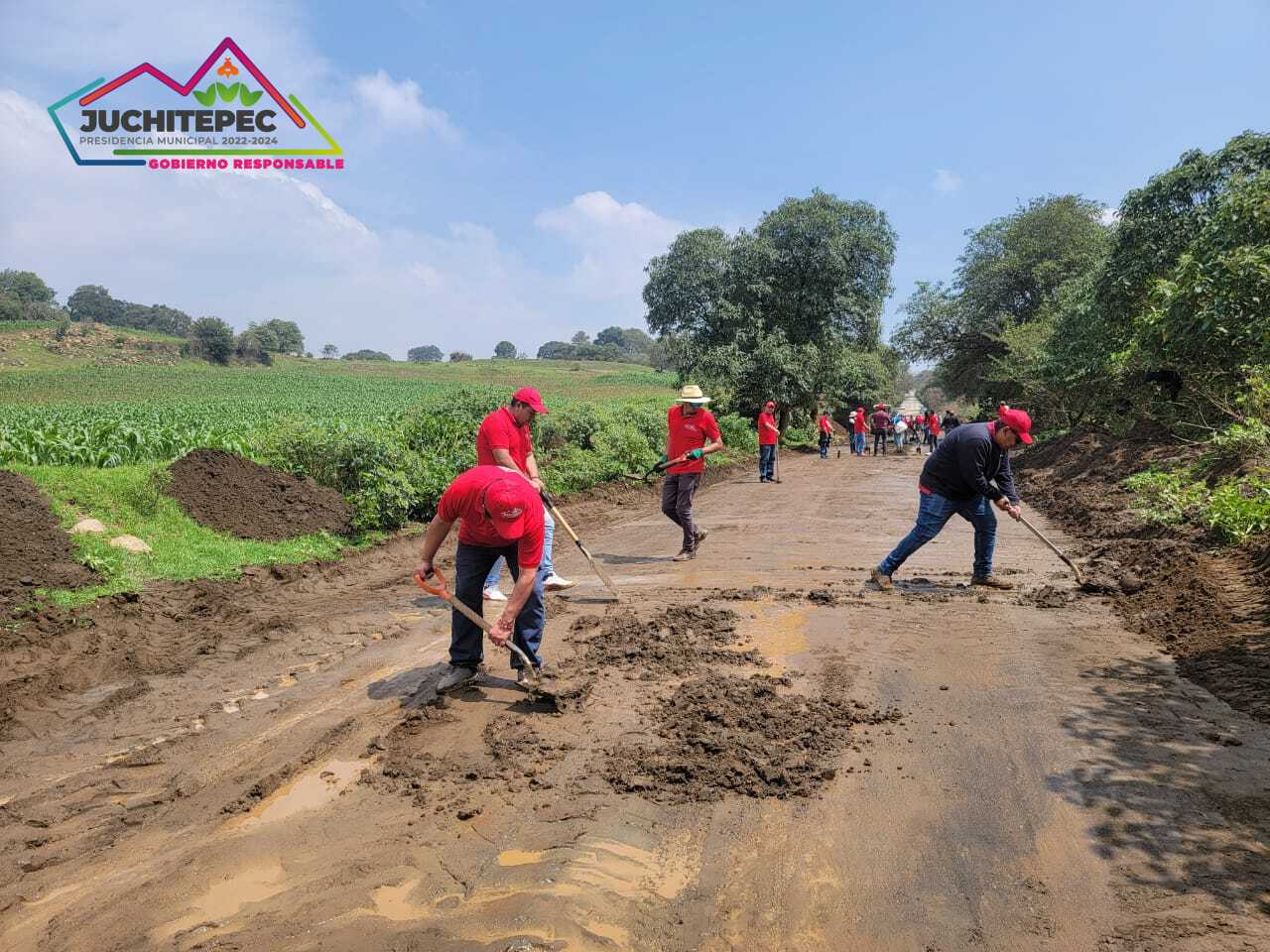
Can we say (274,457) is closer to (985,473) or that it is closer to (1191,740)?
(985,473)

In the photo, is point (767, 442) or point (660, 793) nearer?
point (660, 793)

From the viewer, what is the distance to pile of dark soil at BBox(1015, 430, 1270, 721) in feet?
16.9

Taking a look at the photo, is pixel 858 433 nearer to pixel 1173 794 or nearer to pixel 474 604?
pixel 474 604

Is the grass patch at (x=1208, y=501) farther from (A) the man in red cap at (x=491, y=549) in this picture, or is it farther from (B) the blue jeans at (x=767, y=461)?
(B) the blue jeans at (x=767, y=461)

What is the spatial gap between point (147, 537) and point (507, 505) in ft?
19.9

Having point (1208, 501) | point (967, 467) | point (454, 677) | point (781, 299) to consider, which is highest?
point (781, 299)

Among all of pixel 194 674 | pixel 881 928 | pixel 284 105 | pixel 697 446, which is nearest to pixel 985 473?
pixel 697 446

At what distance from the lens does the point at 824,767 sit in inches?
157

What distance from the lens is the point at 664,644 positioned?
5883mm

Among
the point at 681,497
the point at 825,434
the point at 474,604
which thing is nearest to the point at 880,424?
the point at 825,434

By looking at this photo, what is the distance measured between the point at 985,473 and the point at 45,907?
23.3ft

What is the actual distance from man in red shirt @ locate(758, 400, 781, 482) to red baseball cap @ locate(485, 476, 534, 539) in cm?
1245

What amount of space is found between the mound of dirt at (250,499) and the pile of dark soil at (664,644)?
5103 millimetres

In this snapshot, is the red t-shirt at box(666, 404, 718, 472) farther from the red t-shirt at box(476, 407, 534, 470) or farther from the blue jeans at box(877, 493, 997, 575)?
the red t-shirt at box(476, 407, 534, 470)
